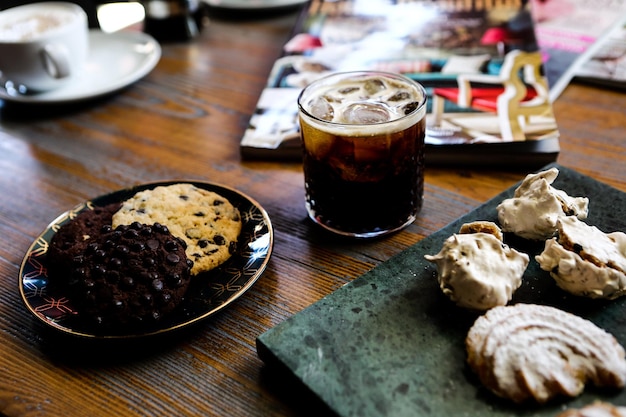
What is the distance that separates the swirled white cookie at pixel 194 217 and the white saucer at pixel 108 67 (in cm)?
Answer: 54

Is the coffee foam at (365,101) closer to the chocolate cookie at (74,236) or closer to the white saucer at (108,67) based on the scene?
the chocolate cookie at (74,236)

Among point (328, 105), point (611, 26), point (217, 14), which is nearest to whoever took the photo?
point (328, 105)

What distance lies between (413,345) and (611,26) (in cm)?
117

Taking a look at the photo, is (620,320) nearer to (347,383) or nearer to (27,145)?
(347,383)

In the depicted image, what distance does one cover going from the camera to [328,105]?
2.76 ft

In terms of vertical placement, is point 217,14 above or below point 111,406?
above

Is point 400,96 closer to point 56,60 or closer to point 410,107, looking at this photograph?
point 410,107

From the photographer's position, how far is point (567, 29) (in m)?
1.44

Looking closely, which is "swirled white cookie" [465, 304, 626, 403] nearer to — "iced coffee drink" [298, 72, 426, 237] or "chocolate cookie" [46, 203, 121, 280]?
"iced coffee drink" [298, 72, 426, 237]

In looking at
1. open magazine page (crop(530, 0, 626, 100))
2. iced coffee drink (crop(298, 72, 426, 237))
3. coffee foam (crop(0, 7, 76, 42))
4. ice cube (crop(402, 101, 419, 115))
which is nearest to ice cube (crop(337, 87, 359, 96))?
iced coffee drink (crop(298, 72, 426, 237))

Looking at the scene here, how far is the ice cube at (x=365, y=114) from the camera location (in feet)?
2.60

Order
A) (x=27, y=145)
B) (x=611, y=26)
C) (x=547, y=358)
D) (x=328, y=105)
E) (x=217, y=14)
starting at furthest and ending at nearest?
(x=217, y=14)
(x=611, y=26)
(x=27, y=145)
(x=328, y=105)
(x=547, y=358)

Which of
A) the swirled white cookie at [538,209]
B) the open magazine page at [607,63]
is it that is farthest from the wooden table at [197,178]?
the swirled white cookie at [538,209]

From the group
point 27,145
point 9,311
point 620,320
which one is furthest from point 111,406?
point 27,145
